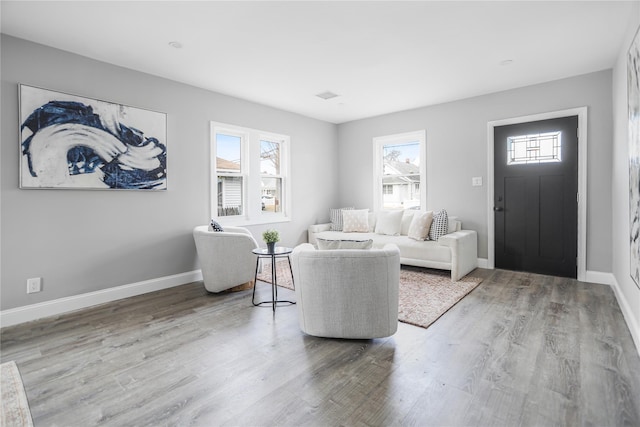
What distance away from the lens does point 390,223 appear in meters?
5.32

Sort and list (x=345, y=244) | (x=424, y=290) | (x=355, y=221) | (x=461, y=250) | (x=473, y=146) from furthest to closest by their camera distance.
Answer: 1. (x=355, y=221)
2. (x=473, y=146)
3. (x=461, y=250)
4. (x=424, y=290)
5. (x=345, y=244)

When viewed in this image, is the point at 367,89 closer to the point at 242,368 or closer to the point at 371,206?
the point at 371,206

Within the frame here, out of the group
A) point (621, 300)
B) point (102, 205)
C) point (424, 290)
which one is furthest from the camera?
point (424, 290)

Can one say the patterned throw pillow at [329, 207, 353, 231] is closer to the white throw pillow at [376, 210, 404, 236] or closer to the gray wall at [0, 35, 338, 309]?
the white throw pillow at [376, 210, 404, 236]

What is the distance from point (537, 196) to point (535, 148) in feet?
2.12

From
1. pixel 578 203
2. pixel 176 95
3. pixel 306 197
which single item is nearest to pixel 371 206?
pixel 306 197

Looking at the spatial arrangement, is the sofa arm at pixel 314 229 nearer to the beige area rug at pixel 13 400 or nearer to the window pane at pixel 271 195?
the window pane at pixel 271 195

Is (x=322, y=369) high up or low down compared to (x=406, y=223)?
down

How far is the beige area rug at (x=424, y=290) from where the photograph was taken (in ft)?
9.89

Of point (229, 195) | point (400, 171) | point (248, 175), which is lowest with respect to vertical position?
point (229, 195)

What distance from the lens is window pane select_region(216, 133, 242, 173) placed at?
15.2 ft

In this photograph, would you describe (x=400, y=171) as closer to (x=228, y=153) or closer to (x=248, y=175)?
(x=248, y=175)

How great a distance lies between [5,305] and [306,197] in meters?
4.10

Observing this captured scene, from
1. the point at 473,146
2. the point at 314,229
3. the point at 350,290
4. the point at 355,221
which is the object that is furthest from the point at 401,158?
the point at 350,290
